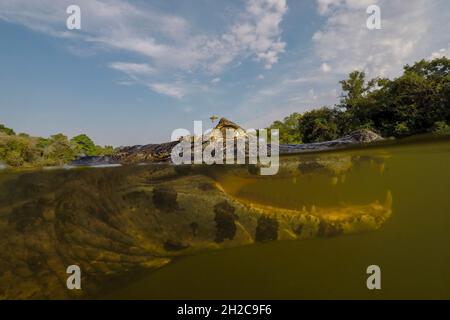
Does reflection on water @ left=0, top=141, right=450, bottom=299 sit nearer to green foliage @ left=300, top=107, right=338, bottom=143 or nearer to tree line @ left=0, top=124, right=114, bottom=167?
tree line @ left=0, top=124, right=114, bottom=167

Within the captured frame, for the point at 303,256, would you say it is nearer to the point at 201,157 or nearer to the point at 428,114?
the point at 201,157

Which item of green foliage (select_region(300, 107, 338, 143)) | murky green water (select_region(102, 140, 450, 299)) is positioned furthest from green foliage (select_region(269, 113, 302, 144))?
murky green water (select_region(102, 140, 450, 299))

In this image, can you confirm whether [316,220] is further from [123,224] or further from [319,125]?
[319,125]

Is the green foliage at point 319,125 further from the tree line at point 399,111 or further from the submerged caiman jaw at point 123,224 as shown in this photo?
the submerged caiman jaw at point 123,224

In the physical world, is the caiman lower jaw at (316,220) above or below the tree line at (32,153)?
below

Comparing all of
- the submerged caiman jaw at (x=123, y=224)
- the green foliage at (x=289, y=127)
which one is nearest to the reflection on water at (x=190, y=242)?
the submerged caiman jaw at (x=123, y=224)

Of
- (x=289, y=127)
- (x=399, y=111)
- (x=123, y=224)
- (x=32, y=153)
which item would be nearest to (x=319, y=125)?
(x=399, y=111)
